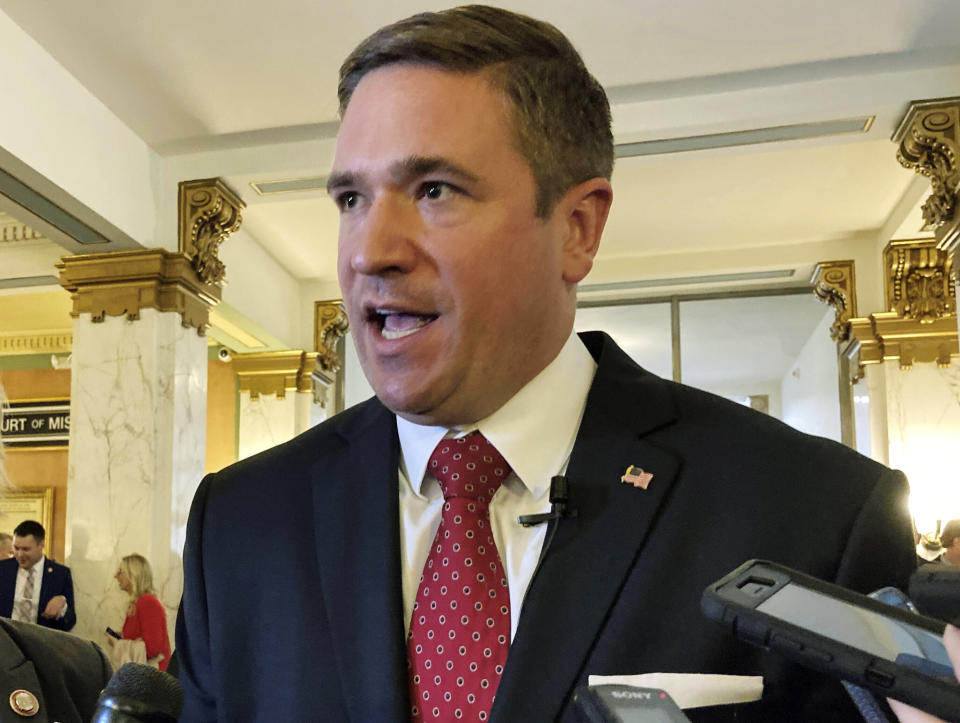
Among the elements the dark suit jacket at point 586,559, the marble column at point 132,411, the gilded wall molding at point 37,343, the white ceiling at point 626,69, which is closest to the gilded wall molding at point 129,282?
the marble column at point 132,411

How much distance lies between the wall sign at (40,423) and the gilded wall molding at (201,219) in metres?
5.97

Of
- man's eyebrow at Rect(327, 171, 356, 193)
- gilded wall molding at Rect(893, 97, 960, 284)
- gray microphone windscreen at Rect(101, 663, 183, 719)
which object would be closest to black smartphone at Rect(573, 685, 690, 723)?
gray microphone windscreen at Rect(101, 663, 183, 719)

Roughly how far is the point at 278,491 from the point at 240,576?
0.42 ft

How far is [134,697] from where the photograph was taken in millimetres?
810

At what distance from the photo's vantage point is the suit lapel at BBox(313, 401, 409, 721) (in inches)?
44.8

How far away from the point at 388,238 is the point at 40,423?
497 inches

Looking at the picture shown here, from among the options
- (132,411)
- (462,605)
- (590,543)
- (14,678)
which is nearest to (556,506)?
(590,543)

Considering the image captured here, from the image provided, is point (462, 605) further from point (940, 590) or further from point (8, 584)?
point (8, 584)

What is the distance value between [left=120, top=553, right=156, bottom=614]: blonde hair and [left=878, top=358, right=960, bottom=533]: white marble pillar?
6.24 meters

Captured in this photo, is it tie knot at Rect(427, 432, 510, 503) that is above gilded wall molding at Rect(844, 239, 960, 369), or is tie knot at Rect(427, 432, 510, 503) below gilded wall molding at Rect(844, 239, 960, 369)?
below

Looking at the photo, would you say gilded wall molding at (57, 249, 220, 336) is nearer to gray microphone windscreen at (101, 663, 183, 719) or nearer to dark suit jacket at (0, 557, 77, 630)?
dark suit jacket at (0, 557, 77, 630)

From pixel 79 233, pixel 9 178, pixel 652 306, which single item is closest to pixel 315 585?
pixel 9 178

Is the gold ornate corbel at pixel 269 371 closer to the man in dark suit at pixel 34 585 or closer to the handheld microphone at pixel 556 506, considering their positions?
the man in dark suit at pixel 34 585

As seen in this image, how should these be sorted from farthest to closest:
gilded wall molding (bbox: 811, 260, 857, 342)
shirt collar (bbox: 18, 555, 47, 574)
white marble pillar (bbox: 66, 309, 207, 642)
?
1. gilded wall molding (bbox: 811, 260, 857, 342)
2. white marble pillar (bbox: 66, 309, 207, 642)
3. shirt collar (bbox: 18, 555, 47, 574)
